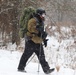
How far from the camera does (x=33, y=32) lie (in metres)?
7.27

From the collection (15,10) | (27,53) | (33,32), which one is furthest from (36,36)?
(15,10)

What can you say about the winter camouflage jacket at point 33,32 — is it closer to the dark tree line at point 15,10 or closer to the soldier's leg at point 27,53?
the soldier's leg at point 27,53

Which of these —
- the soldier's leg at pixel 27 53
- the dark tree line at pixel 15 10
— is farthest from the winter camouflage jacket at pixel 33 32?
the dark tree line at pixel 15 10

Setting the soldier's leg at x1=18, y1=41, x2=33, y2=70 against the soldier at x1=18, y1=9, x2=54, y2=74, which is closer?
the soldier at x1=18, y1=9, x2=54, y2=74

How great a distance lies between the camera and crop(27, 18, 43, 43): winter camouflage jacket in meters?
7.20

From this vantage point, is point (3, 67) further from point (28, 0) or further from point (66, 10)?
point (66, 10)

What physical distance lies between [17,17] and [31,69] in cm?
676

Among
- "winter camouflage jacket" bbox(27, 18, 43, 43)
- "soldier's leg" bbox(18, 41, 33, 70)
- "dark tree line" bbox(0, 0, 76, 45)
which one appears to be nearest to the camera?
"winter camouflage jacket" bbox(27, 18, 43, 43)

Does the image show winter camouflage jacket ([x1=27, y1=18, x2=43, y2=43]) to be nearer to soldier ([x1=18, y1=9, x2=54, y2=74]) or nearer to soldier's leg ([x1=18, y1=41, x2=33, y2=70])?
soldier ([x1=18, y1=9, x2=54, y2=74])

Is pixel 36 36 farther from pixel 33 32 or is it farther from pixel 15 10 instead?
pixel 15 10

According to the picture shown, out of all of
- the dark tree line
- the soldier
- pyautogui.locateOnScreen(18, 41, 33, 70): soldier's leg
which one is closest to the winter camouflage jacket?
the soldier

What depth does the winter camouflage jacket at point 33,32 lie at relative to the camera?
7204 mm

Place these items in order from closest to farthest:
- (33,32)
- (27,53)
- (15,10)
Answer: (33,32) < (27,53) < (15,10)

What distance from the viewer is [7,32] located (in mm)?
14883
